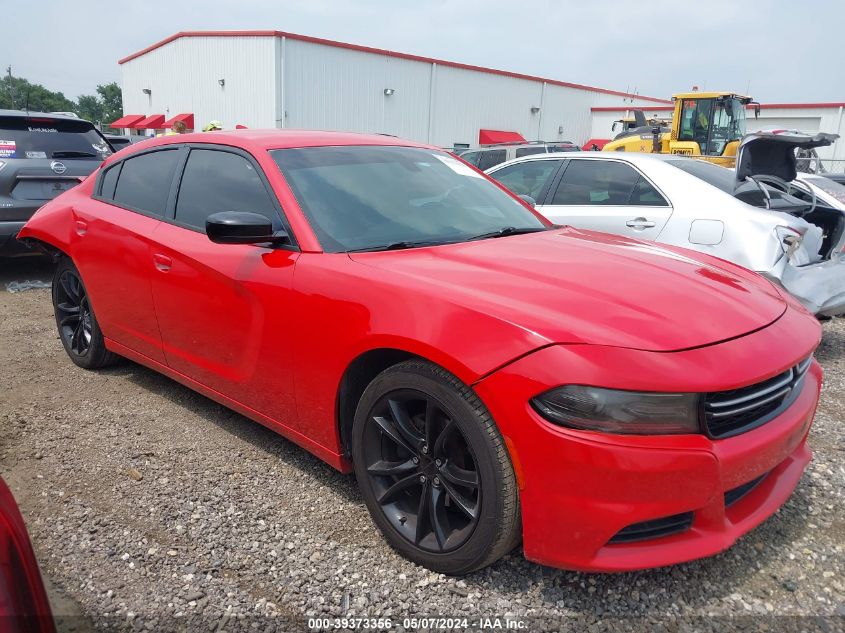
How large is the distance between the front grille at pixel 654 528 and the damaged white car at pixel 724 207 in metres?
2.97

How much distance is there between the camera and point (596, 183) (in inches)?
217

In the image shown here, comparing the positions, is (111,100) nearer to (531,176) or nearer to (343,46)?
(343,46)

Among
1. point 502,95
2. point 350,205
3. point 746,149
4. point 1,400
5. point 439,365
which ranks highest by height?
point 502,95

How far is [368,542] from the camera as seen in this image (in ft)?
8.34

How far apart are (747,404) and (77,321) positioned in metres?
4.22

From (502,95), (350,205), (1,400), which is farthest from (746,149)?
(502,95)

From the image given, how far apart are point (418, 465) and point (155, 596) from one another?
1010 mm

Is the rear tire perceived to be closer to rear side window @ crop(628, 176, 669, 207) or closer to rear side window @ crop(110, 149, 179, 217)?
rear side window @ crop(110, 149, 179, 217)

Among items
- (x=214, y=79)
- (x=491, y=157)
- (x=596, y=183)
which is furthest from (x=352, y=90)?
(x=596, y=183)

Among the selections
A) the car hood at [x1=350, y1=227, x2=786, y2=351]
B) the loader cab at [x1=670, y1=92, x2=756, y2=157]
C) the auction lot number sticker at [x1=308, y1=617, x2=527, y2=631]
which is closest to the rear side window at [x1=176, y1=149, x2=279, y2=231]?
the car hood at [x1=350, y1=227, x2=786, y2=351]

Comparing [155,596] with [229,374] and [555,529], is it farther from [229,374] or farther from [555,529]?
[555,529]

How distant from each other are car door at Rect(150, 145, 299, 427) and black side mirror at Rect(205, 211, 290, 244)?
0.12 m

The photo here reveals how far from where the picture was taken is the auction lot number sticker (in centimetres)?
210

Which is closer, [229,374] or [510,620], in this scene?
[510,620]
